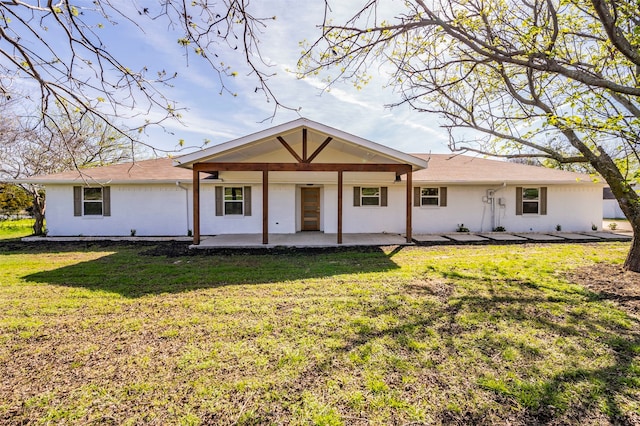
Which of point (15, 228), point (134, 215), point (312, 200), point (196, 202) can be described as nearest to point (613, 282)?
point (312, 200)

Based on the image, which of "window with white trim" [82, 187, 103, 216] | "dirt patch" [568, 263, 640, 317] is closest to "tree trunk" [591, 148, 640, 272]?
"dirt patch" [568, 263, 640, 317]

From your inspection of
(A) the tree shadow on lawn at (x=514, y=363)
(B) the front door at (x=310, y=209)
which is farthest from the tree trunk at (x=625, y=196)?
(B) the front door at (x=310, y=209)

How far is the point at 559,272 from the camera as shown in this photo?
20.8 feet

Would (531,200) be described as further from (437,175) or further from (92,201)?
(92,201)

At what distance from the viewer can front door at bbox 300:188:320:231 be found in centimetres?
1274

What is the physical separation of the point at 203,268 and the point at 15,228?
1610cm

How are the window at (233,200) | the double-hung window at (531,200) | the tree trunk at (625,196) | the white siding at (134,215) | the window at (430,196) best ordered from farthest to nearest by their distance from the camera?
the double-hung window at (531,200)
the window at (430,196)
the window at (233,200)
the white siding at (134,215)
the tree trunk at (625,196)

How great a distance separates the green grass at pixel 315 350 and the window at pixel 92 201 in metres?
6.67

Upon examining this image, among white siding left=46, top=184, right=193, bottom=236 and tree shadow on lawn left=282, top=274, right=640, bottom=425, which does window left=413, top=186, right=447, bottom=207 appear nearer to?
tree shadow on lawn left=282, top=274, right=640, bottom=425

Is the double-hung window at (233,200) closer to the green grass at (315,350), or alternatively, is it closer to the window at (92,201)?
the window at (92,201)

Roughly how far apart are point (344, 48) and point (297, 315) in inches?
175

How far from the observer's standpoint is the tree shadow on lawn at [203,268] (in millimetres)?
5688

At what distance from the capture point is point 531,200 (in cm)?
1286

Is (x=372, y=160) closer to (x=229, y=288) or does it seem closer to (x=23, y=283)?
(x=229, y=288)
